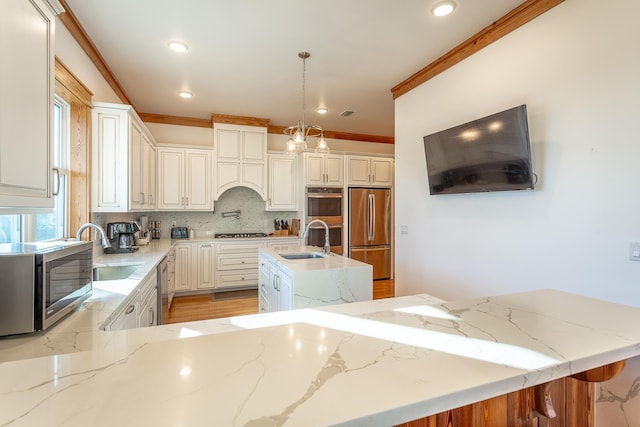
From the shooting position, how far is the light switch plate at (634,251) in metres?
1.60

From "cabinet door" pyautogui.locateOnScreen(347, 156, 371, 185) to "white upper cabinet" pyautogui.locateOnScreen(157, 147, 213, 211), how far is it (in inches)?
91.4

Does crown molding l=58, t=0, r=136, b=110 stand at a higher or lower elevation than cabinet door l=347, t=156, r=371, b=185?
higher

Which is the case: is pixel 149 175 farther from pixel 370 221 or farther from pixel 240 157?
pixel 370 221

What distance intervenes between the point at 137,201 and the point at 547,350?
362cm

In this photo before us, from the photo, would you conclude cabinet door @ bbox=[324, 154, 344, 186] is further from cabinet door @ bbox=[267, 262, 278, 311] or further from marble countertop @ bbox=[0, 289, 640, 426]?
marble countertop @ bbox=[0, 289, 640, 426]

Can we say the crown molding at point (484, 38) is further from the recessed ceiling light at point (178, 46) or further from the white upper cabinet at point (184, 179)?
the white upper cabinet at point (184, 179)

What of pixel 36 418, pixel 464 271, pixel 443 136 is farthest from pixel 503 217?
pixel 36 418

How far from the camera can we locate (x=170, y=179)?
450 centimetres

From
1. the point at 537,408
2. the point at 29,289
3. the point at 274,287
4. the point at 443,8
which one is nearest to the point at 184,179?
the point at 274,287

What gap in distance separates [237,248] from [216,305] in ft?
2.96

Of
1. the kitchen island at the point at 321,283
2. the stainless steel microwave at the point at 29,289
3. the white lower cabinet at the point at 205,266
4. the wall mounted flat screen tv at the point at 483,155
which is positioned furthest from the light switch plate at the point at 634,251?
the white lower cabinet at the point at 205,266

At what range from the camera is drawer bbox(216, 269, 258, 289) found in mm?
4555

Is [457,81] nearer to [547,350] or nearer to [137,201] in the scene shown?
[547,350]

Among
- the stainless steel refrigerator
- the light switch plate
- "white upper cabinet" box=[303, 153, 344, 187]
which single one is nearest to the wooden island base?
the light switch plate
